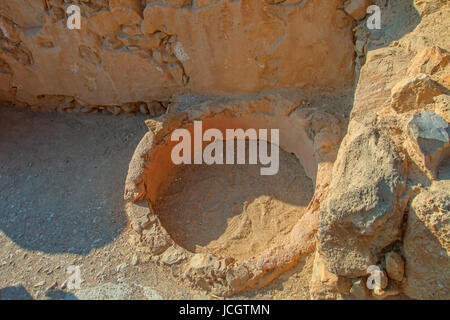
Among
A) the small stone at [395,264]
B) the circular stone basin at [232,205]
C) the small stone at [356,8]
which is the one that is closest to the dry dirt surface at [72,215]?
the circular stone basin at [232,205]

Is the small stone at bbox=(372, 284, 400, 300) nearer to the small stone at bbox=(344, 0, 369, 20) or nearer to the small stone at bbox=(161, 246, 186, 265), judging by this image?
the small stone at bbox=(161, 246, 186, 265)

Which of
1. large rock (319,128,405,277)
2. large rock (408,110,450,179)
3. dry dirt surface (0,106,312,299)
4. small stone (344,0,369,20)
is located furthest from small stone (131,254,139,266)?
small stone (344,0,369,20)

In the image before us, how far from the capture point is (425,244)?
2041 millimetres

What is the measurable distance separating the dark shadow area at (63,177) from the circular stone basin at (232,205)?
488mm

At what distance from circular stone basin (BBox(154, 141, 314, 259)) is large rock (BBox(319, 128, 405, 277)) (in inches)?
40.8

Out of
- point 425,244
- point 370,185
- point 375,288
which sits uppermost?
point 370,185

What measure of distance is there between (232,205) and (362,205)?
5.45 feet

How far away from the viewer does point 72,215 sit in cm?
356

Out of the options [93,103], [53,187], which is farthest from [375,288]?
Answer: [93,103]

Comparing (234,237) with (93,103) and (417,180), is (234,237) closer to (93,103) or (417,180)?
(417,180)

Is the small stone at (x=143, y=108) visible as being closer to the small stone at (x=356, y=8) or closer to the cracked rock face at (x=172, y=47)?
the cracked rock face at (x=172, y=47)

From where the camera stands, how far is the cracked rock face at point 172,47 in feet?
11.4

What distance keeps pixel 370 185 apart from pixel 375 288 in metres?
0.63

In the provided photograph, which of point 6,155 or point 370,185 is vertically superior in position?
point 6,155
